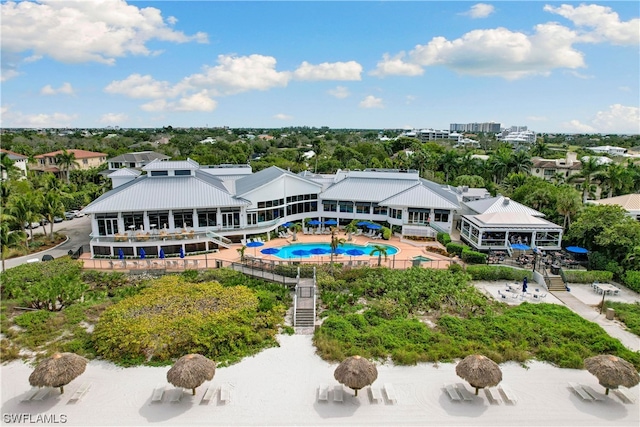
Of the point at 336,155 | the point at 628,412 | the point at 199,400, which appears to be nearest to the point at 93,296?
the point at 199,400

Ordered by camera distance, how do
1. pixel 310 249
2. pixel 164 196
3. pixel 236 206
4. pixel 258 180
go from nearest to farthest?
pixel 164 196 → pixel 310 249 → pixel 236 206 → pixel 258 180

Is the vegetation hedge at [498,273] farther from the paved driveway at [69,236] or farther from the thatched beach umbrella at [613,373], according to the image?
the paved driveway at [69,236]

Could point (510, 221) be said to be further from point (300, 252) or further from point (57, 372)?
point (57, 372)

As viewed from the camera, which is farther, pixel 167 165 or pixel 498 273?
pixel 167 165

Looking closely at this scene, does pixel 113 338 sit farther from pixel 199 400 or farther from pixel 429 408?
pixel 429 408

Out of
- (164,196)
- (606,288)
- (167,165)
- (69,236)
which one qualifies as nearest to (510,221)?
(606,288)

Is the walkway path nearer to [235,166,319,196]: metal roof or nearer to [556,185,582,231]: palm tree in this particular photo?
[556,185,582,231]: palm tree

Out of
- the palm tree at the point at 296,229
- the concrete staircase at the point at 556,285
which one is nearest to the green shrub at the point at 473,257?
the concrete staircase at the point at 556,285
